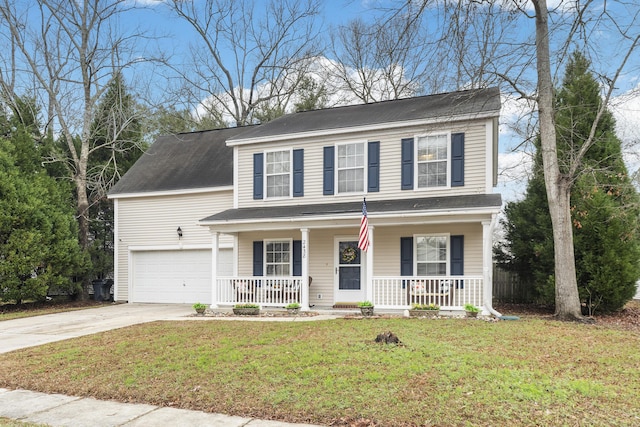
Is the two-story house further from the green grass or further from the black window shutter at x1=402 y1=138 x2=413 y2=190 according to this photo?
the green grass

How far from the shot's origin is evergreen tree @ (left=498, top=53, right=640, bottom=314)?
12.1 meters

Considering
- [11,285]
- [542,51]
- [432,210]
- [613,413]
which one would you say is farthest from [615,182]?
[11,285]

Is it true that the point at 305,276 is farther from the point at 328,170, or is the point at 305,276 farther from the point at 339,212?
the point at 328,170

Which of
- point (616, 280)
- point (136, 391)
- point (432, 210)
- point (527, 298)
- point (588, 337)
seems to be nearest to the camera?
point (136, 391)

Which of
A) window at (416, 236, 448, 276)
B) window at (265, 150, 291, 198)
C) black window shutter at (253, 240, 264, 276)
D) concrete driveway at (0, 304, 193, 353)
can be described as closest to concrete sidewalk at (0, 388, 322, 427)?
Answer: concrete driveway at (0, 304, 193, 353)

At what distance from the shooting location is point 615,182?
12.9 meters

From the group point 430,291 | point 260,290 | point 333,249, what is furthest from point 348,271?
point 430,291

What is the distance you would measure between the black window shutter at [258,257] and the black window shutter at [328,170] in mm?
2576

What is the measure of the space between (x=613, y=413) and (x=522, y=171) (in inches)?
403

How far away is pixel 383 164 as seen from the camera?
1332 centimetres

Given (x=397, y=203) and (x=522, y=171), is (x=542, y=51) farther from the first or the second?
→ (x=397, y=203)

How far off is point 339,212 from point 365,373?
6.77m

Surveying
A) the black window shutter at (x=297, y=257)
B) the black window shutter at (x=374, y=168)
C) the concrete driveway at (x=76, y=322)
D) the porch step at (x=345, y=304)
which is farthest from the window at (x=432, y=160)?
the concrete driveway at (x=76, y=322)

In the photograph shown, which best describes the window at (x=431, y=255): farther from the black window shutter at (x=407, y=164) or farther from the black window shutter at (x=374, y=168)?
the black window shutter at (x=374, y=168)
